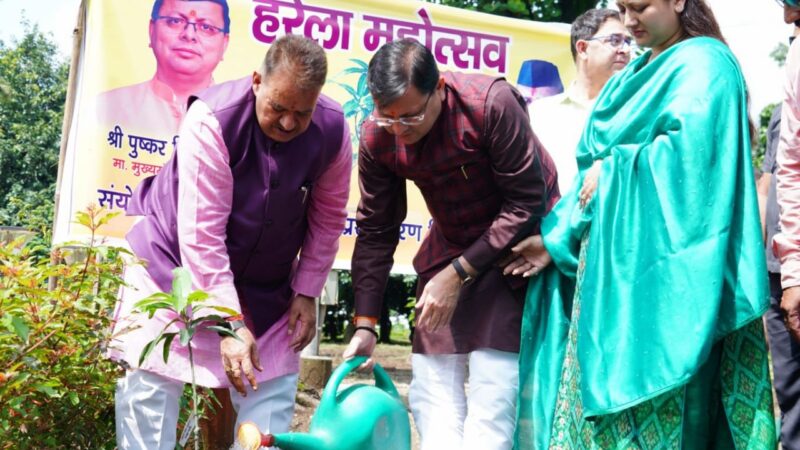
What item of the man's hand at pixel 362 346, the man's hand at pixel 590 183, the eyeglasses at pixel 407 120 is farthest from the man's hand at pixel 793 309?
the man's hand at pixel 362 346

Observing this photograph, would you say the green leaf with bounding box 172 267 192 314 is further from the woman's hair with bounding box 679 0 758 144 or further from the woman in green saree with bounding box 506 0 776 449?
the woman's hair with bounding box 679 0 758 144

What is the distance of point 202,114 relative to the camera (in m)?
2.89

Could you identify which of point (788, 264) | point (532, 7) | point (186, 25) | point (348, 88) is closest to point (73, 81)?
point (186, 25)

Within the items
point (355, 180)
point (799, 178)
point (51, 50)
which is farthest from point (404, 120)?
point (51, 50)

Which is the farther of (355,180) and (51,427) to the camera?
(355,180)

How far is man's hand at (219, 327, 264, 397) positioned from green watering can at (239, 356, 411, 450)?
0.67 feet

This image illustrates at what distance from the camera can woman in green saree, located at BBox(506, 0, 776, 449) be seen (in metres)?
2.38

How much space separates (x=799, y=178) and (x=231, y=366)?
1.61 metres

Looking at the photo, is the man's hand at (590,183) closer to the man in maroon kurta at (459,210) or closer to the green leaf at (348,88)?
the man in maroon kurta at (459,210)

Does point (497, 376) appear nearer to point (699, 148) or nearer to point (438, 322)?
point (438, 322)

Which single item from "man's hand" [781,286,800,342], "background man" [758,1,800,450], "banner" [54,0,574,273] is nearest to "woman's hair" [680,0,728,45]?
"background man" [758,1,800,450]

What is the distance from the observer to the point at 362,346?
10.0 ft

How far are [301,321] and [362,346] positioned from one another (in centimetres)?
24

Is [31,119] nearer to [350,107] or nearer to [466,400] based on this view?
[350,107]
